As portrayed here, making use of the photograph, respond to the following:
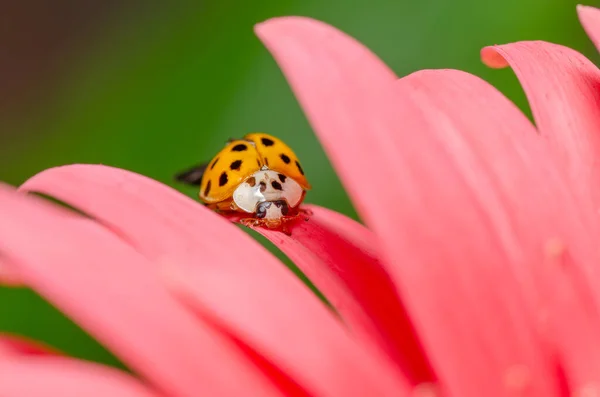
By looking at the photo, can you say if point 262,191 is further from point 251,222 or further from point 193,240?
point 193,240

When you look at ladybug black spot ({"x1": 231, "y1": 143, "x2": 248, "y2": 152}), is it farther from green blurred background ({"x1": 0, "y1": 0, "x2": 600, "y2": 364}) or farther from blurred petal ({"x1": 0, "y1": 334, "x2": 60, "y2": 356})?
green blurred background ({"x1": 0, "y1": 0, "x2": 600, "y2": 364})

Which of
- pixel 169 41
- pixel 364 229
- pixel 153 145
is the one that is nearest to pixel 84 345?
pixel 153 145

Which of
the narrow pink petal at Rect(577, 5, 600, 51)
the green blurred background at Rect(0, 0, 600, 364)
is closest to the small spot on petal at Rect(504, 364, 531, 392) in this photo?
the narrow pink petal at Rect(577, 5, 600, 51)

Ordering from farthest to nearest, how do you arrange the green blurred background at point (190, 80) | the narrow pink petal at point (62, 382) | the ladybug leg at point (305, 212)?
the green blurred background at point (190, 80), the ladybug leg at point (305, 212), the narrow pink petal at point (62, 382)

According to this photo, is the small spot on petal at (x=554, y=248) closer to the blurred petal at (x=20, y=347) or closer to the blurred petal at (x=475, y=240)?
the blurred petal at (x=475, y=240)

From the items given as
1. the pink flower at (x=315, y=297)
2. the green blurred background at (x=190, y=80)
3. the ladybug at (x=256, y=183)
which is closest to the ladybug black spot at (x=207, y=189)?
the ladybug at (x=256, y=183)
